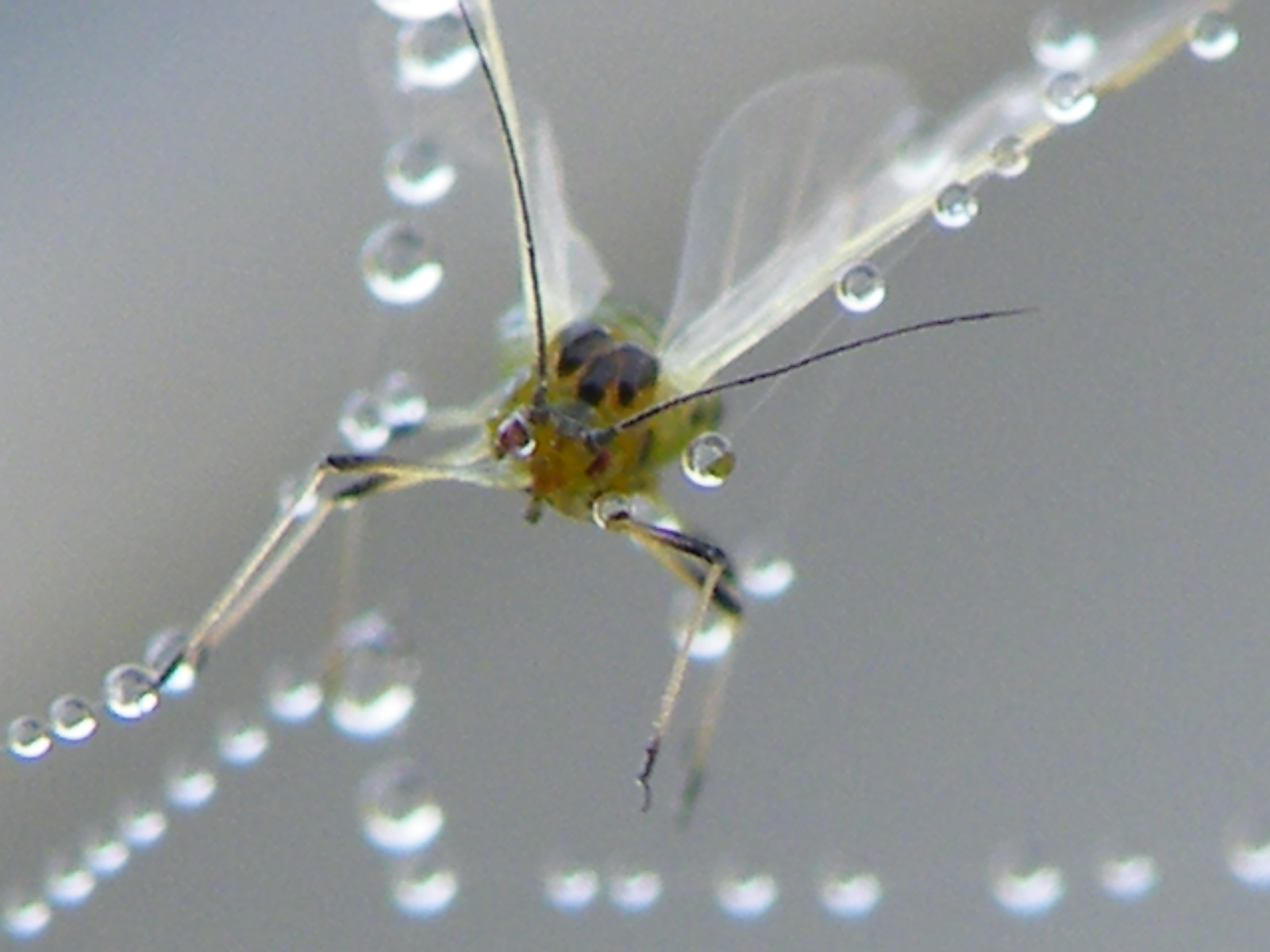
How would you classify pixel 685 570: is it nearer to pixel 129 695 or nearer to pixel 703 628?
pixel 703 628

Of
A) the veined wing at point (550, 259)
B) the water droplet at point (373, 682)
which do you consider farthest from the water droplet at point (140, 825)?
the veined wing at point (550, 259)

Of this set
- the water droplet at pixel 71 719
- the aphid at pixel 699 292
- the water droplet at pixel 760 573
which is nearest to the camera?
the water droplet at pixel 71 719

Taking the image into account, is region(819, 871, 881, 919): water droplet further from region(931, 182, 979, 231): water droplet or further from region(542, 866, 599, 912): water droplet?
region(931, 182, 979, 231): water droplet

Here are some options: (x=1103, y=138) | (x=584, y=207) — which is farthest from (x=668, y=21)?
(x=1103, y=138)

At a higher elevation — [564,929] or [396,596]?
[396,596]

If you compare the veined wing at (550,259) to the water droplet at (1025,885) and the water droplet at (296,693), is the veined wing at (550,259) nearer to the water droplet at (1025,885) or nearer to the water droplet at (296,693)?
the water droplet at (296,693)

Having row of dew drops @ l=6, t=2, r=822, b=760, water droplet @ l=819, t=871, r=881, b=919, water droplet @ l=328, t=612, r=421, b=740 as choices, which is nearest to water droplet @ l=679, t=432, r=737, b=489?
row of dew drops @ l=6, t=2, r=822, b=760

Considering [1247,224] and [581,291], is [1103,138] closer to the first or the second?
[1247,224]
